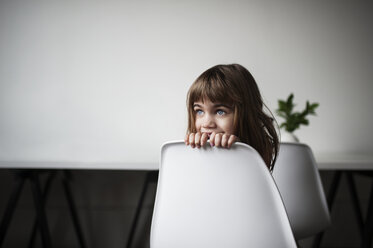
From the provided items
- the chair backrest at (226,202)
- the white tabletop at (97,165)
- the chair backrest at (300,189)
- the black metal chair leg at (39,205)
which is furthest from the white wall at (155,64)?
the chair backrest at (226,202)

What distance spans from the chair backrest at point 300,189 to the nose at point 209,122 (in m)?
0.28

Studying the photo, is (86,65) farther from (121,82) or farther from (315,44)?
(315,44)

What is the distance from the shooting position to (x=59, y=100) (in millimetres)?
1888

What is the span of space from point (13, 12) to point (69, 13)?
0.41 m

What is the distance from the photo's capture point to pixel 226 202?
Result: 1.47 feet

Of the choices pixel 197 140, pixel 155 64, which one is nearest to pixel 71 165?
pixel 197 140

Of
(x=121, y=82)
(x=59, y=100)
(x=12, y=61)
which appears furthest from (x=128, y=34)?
(x=12, y=61)

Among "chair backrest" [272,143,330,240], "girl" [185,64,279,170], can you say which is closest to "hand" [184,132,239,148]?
"girl" [185,64,279,170]

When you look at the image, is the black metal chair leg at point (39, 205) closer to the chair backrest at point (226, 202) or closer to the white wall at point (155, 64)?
the white wall at point (155, 64)

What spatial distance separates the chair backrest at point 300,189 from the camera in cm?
83

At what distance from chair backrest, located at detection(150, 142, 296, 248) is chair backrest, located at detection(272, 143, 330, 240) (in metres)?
0.42

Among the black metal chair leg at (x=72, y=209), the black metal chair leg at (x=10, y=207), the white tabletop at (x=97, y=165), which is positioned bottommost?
the black metal chair leg at (x=72, y=209)

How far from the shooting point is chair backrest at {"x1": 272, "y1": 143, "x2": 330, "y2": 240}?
32.7 inches

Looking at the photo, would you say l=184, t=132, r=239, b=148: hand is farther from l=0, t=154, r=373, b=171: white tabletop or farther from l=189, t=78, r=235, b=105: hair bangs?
l=0, t=154, r=373, b=171: white tabletop
